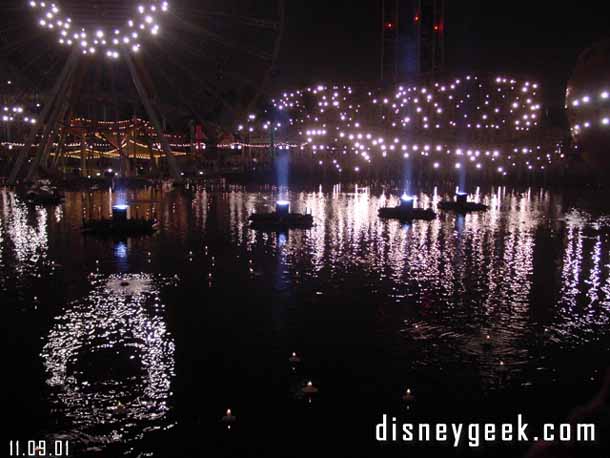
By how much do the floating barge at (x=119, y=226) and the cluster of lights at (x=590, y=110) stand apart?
18.7m

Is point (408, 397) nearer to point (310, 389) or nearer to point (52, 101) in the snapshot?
point (310, 389)

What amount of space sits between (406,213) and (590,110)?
2259cm

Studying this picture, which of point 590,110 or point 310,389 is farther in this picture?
point 310,389

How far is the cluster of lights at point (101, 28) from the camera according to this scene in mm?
29562

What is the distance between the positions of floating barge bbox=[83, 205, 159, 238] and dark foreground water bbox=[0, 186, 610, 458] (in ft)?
2.74

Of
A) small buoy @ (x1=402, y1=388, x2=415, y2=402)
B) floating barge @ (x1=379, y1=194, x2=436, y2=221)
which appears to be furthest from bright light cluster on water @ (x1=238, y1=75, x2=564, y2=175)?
small buoy @ (x1=402, y1=388, x2=415, y2=402)

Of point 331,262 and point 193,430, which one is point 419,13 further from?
point 193,430

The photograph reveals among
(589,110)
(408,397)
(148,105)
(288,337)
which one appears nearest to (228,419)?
(408,397)

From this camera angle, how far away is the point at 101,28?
3147 centimetres

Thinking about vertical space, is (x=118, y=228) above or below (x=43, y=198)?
below

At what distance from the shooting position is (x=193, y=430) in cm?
698

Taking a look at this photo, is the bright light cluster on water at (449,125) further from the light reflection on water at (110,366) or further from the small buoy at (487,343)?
the small buoy at (487,343)

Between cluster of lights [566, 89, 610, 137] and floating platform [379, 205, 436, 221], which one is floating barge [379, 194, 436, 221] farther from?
cluster of lights [566, 89, 610, 137]

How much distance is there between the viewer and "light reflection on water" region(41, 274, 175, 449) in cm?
713
